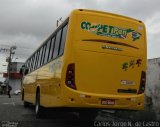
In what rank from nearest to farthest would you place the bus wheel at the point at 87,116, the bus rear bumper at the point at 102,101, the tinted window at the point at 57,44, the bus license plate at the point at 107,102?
the bus rear bumper at the point at 102,101 < the bus license plate at the point at 107,102 < the tinted window at the point at 57,44 < the bus wheel at the point at 87,116

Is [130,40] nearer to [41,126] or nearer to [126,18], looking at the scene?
[126,18]

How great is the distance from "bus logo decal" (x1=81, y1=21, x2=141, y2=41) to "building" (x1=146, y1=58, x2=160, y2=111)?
5.96 m

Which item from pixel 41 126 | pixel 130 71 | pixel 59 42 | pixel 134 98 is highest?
pixel 59 42

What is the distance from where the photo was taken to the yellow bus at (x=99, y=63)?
11.7 meters

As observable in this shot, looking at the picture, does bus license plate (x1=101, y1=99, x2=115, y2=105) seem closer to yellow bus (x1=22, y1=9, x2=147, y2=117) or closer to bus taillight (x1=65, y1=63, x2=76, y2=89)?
yellow bus (x1=22, y1=9, x2=147, y2=117)

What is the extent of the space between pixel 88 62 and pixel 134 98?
1.73m

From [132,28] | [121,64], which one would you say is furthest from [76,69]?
[132,28]

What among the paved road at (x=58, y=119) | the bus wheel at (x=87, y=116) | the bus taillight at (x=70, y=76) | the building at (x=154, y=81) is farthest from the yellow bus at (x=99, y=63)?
the building at (x=154, y=81)

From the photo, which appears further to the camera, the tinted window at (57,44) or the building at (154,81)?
the building at (154,81)

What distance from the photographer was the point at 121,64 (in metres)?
12.3

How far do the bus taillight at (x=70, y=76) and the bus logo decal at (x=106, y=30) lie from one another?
117cm

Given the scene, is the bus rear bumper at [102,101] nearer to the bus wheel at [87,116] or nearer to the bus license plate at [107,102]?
the bus license plate at [107,102]

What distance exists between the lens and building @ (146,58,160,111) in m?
18.0

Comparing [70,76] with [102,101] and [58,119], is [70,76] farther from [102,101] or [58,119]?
[58,119]
